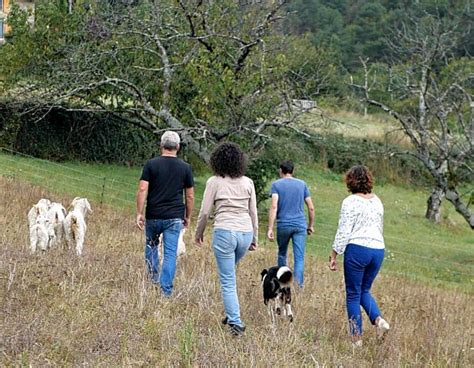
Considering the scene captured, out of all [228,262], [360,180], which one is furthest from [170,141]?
[360,180]

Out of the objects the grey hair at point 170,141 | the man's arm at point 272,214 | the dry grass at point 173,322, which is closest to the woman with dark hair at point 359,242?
the dry grass at point 173,322

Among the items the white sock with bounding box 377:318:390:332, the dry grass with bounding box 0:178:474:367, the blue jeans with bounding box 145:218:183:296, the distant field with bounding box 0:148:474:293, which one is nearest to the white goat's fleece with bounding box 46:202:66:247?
the dry grass with bounding box 0:178:474:367

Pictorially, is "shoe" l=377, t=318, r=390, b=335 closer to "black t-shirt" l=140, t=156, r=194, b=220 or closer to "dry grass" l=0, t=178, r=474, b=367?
"dry grass" l=0, t=178, r=474, b=367

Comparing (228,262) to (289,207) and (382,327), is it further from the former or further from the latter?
(289,207)

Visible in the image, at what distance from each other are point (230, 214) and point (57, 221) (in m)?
3.82

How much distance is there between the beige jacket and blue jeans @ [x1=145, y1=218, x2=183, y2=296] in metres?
1.03

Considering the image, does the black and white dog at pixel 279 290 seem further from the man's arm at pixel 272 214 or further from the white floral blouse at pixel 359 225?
the man's arm at pixel 272 214

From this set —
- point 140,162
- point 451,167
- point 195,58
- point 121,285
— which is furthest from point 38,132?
point 121,285

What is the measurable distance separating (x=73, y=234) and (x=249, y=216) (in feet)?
11.8

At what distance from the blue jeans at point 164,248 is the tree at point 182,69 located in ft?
35.5

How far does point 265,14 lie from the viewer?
20.4 m

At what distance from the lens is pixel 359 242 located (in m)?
7.23

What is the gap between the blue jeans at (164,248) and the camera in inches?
315

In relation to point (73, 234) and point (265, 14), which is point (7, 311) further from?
point (265, 14)
